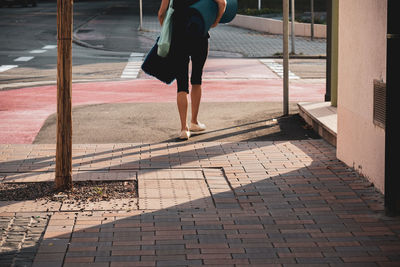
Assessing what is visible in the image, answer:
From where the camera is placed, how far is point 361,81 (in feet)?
22.7

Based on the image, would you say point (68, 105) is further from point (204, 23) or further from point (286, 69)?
point (286, 69)

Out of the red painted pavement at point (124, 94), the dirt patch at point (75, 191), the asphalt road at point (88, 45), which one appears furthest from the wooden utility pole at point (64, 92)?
the asphalt road at point (88, 45)

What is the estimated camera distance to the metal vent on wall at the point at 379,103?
632 centimetres

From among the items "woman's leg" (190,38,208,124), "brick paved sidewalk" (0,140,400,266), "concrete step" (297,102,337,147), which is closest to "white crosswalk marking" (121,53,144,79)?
"concrete step" (297,102,337,147)

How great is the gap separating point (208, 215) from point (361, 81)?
201cm

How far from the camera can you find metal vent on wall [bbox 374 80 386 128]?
6.32m

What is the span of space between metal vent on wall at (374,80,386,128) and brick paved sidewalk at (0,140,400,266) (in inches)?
21.8

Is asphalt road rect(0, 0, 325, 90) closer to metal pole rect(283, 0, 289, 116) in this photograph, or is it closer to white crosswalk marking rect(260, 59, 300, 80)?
white crosswalk marking rect(260, 59, 300, 80)

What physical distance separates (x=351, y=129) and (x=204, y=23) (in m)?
2.23

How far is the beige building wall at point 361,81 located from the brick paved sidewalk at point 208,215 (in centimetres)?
17

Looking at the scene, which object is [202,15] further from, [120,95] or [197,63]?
[120,95]

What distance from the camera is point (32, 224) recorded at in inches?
221

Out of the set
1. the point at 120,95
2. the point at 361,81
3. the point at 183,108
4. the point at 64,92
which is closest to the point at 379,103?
the point at 361,81

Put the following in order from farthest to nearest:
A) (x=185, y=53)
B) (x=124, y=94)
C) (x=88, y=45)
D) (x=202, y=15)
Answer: (x=88, y=45) < (x=124, y=94) < (x=185, y=53) < (x=202, y=15)
